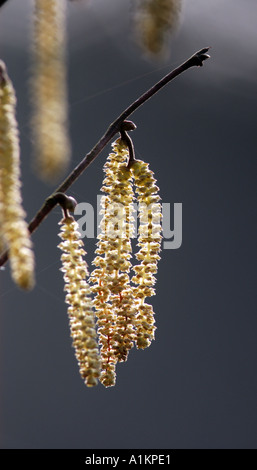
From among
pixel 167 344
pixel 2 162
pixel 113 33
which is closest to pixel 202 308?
pixel 167 344

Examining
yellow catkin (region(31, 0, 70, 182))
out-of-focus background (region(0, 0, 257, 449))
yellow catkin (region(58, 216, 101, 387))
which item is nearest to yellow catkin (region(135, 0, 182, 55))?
yellow catkin (region(31, 0, 70, 182))

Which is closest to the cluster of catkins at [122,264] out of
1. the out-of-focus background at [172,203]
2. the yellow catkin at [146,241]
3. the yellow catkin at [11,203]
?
the yellow catkin at [146,241]

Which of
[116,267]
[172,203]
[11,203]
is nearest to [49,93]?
[11,203]

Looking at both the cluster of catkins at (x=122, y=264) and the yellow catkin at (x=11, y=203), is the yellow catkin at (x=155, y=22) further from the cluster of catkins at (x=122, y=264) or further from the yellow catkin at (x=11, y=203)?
the cluster of catkins at (x=122, y=264)

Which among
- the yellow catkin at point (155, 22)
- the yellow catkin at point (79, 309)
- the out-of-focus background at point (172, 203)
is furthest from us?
the out-of-focus background at point (172, 203)

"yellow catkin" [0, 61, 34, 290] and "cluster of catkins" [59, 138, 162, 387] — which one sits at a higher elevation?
"cluster of catkins" [59, 138, 162, 387]

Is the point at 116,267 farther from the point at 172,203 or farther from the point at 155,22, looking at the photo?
the point at 172,203

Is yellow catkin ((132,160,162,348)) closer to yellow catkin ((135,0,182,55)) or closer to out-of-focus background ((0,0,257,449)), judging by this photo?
yellow catkin ((135,0,182,55))
